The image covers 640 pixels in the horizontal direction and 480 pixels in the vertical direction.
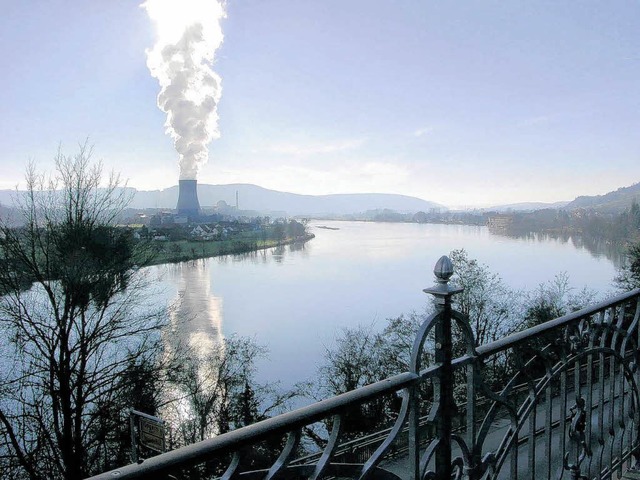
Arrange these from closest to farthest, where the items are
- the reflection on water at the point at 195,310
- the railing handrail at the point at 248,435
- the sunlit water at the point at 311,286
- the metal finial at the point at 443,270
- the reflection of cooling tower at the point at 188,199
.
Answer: the railing handrail at the point at 248,435 < the metal finial at the point at 443,270 < the reflection on water at the point at 195,310 < the sunlit water at the point at 311,286 < the reflection of cooling tower at the point at 188,199

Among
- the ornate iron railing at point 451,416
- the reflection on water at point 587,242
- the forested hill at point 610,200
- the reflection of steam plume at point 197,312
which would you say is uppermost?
the forested hill at point 610,200

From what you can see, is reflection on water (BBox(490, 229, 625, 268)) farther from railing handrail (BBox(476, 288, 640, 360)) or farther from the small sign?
the small sign

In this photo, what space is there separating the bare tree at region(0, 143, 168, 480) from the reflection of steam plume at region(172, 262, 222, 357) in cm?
334

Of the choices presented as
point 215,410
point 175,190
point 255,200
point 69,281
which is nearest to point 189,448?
point 69,281

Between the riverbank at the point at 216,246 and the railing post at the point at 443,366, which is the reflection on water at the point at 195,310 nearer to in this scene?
the riverbank at the point at 216,246

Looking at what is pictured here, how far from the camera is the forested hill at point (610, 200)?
57.3m

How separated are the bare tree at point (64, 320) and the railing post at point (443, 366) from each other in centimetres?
759

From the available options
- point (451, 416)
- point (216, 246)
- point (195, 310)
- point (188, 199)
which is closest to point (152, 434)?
point (451, 416)

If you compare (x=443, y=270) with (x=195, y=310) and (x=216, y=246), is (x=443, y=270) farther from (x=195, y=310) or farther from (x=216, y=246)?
(x=216, y=246)

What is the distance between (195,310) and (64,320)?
46.4 ft

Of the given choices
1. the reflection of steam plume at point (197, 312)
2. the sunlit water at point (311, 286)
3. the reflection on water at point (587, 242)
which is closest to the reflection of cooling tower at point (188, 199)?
the sunlit water at point (311, 286)

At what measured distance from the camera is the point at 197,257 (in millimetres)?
33750

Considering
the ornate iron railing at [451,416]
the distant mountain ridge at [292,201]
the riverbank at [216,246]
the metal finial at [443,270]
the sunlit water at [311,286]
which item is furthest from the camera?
the distant mountain ridge at [292,201]

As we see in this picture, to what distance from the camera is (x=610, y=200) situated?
63.2 m
